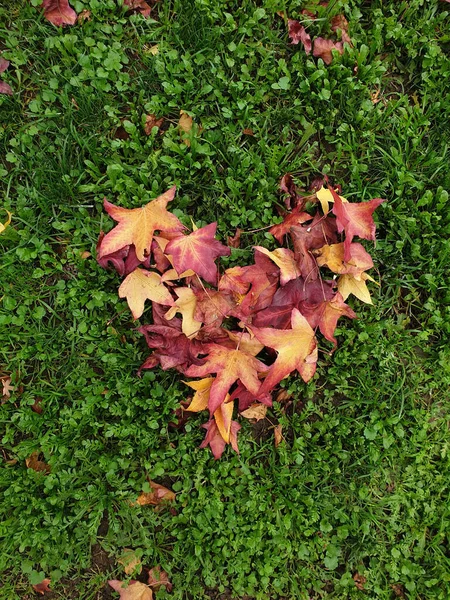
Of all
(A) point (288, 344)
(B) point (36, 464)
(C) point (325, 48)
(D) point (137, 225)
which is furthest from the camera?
(C) point (325, 48)

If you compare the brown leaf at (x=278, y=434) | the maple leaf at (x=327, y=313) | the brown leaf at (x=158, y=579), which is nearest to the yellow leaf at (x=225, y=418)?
the brown leaf at (x=278, y=434)

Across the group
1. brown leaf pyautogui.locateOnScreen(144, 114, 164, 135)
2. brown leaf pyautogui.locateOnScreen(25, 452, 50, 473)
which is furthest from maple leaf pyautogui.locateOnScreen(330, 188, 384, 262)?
brown leaf pyautogui.locateOnScreen(25, 452, 50, 473)

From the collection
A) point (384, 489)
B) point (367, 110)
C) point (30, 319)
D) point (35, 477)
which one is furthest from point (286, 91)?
point (35, 477)

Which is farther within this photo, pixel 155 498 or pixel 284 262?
pixel 155 498

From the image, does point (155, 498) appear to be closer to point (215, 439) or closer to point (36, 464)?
point (215, 439)

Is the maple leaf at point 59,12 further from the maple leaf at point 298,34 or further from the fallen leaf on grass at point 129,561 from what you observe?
the fallen leaf on grass at point 129,561

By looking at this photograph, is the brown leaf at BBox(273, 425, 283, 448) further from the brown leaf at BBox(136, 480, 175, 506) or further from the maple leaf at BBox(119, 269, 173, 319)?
the maple leaf at BBox(119, 269, 173, 319)

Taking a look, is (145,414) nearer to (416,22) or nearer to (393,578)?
(393,578)

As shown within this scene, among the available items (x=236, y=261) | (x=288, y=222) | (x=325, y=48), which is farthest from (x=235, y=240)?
(x=325, y=48)
